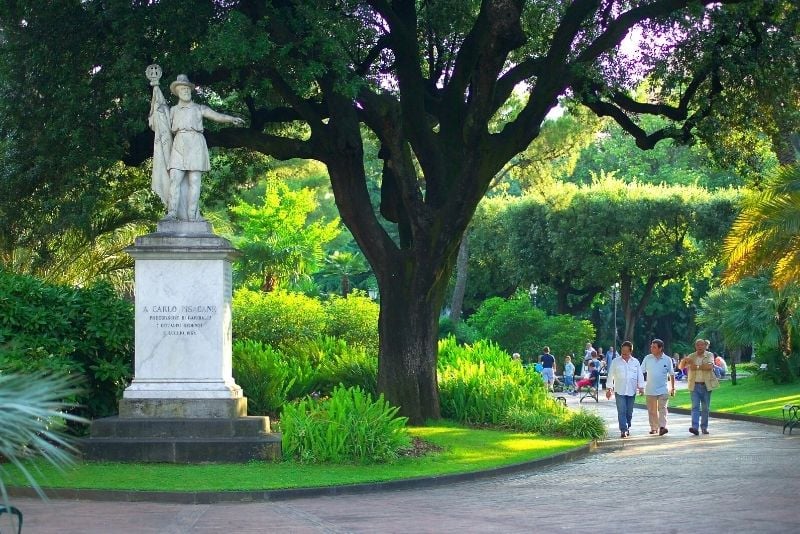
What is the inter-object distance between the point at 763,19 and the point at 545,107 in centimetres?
426

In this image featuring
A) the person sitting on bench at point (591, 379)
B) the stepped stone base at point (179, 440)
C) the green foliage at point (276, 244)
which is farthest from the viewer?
the green foliage at point (276, 244)

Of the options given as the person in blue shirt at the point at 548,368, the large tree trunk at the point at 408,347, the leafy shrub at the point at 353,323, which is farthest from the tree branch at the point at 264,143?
the person in blue shirt at the point at 548,368

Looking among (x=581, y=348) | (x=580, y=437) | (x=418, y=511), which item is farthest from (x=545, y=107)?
(x=581, y=348)

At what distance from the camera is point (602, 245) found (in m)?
52.3

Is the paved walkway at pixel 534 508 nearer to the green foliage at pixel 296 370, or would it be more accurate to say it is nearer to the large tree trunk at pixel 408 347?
the large tree trunk at pixel 408 347

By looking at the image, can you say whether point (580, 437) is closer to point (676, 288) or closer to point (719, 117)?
point (719, 117)

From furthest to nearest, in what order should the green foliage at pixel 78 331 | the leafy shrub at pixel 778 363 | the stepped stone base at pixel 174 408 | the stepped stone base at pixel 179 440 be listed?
the leafy shrub at pixel 778 363
the green foliage at pixel 78 331
the stepped stone base at pixel 174 408
the stepped stone base at pixel 179 440

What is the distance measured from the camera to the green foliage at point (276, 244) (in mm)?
45781

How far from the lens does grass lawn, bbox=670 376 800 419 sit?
28.8 meters

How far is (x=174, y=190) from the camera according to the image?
17.0m

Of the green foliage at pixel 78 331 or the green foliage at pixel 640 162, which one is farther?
the green foliage at pixel 640 162

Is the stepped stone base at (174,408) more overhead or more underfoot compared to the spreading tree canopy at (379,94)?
more underfoot

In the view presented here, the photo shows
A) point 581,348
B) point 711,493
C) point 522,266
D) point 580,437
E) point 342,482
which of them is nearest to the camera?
point 711,493

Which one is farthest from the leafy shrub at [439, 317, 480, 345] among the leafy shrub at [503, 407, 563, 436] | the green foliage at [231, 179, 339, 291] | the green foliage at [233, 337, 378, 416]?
the leafy shrub at [503, 407, 563, 436]
